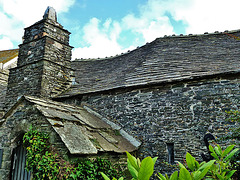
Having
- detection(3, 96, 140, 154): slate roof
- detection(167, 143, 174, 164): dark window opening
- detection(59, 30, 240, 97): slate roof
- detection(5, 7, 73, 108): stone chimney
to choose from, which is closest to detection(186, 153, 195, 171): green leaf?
detection(3, 96, 140, 154): slate roof

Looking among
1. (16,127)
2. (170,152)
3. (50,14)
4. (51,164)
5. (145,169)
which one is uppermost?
(50,14)

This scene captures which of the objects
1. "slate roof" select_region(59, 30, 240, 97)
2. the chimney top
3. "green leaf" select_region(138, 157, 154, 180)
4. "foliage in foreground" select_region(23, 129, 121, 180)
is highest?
the chimney top

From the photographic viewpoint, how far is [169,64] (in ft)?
25.7

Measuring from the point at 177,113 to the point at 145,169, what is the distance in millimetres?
5834

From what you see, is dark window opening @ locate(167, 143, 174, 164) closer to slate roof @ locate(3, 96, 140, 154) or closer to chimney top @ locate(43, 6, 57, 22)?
slate roof @ locate(3, 96, 140, 154)

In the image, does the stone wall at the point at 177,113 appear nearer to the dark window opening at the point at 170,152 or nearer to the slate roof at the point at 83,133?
the dark window opening at the point at 170,152

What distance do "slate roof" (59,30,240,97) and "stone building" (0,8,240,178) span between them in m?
0.03

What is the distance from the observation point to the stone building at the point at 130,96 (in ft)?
18.5

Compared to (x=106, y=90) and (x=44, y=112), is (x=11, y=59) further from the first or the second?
(x=44, y=112)

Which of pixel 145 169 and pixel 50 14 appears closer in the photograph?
pixel 145 169

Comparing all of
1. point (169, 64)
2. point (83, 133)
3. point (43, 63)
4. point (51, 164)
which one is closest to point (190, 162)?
point (51, 164)

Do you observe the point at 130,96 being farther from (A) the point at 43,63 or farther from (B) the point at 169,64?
(A) the point at 43,63

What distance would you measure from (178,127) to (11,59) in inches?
537

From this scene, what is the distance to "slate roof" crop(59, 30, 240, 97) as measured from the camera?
6969 millimetres
